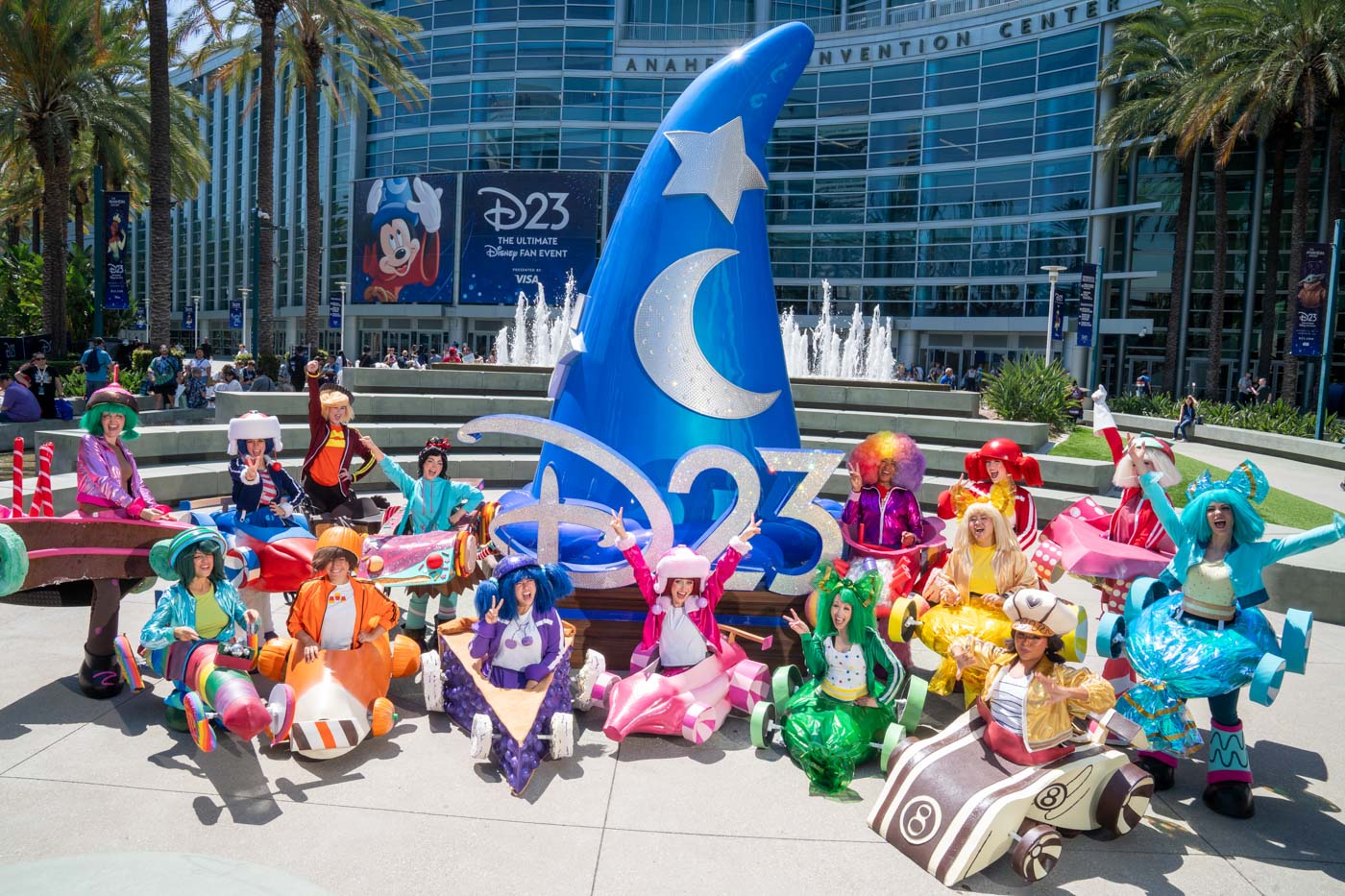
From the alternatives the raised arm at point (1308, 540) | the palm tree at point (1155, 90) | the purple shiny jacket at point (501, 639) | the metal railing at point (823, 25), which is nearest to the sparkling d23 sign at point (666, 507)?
the purple shiny jacket at point (501, 639)

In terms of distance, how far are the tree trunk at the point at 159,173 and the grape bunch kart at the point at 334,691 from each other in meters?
16.3

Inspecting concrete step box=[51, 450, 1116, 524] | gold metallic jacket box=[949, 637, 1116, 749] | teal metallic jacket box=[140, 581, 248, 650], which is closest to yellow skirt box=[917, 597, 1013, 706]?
gold metallic jacket box=[949, 637, 1116, 749]

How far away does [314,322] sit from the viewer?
28875 mm

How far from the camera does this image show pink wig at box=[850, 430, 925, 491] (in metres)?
7.06

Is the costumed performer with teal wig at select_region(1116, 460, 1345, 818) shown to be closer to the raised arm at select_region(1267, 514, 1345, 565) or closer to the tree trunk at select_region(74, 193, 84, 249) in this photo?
the raised arm at select_region(1267, 514, 1345, 565)

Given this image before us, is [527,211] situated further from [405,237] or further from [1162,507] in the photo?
[1162,507]

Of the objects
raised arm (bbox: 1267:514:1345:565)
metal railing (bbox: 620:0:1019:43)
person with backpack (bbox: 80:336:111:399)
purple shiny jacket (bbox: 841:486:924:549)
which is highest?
metal railing (bbox: 620:0:1019:43)

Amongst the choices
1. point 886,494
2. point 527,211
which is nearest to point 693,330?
point 886,494

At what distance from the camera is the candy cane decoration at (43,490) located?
607 cm

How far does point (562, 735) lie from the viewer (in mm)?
5336

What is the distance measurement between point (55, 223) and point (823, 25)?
30.6 meters

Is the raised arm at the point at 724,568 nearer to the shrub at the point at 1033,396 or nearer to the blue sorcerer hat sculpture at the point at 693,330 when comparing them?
the blue sorcerer hat sculpture at the point at 693,330

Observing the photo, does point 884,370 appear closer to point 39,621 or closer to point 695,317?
point 695,317

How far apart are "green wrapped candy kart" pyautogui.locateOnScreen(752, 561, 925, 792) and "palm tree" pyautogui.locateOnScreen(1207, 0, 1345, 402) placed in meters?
22.1
